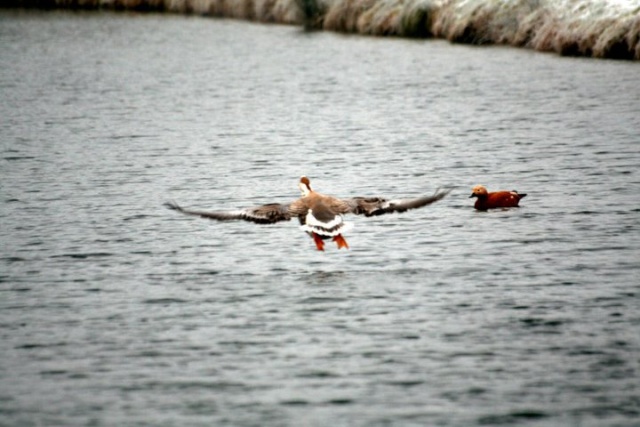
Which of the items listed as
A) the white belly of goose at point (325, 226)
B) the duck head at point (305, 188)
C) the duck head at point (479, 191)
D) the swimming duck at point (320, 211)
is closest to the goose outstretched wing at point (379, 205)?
the swimming duck at point (320, 211)

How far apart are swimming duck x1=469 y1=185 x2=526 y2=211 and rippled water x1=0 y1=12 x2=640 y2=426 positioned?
317mm

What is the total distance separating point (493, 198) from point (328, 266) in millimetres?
4039

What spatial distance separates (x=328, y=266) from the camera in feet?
56.5

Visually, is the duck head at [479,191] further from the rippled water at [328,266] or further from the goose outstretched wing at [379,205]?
the goose outstretched wing at [379,205]


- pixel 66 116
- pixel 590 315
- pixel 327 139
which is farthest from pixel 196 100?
pixel 590 315

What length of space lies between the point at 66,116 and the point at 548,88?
468 inches

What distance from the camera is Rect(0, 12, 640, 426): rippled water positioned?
41.0ft

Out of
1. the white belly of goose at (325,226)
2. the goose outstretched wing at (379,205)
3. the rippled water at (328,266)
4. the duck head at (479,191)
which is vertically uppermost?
the goose outstretched wing at (379,205)

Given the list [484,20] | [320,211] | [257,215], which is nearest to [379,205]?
[320,211]

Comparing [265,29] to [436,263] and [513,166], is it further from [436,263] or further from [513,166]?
[436,263]

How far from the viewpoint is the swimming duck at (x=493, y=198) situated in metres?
20.3

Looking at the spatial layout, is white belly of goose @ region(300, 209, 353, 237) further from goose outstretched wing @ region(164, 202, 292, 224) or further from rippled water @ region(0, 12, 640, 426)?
rippled water @ region(0, 12, 640, 426)

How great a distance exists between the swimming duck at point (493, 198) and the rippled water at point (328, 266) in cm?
32

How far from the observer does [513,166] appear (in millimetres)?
A: 24484
